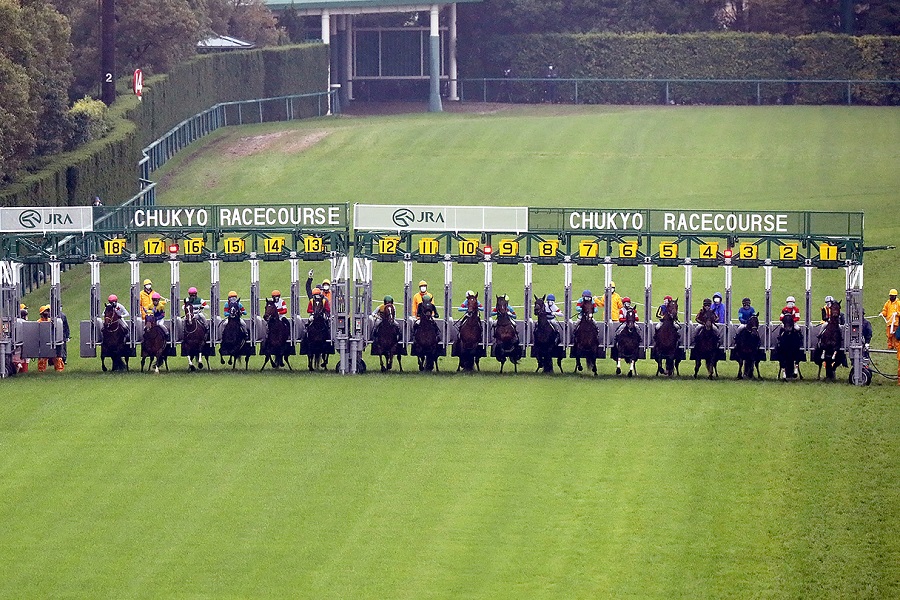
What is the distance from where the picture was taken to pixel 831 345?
2734cm

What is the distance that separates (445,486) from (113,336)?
9295 mm

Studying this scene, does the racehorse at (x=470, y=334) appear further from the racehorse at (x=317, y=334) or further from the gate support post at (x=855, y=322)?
the gate support post at (x=855, y=322)

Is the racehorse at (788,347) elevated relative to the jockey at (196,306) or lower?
lower

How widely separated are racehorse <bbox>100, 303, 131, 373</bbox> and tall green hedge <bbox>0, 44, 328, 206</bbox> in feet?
25.1

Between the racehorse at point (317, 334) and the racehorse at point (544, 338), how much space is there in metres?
3.57

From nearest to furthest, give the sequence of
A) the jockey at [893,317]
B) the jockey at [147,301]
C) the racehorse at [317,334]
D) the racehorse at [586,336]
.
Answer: the jockey at [893,317] < the racehorse at [586,336] < the racehorse at [317,334] < the jockey at [147,301]

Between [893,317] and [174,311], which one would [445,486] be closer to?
[174,311]

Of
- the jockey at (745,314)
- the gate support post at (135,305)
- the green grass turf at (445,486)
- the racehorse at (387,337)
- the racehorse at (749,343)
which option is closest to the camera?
the green grass turf at (445,486)

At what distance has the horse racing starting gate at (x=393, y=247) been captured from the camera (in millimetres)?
28266

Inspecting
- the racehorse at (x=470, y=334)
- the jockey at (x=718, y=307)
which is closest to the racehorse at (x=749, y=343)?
the jockey at (x=718, y=307)

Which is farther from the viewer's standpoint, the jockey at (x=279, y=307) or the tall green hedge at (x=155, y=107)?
the tall green hedge at (x=155, y=107)

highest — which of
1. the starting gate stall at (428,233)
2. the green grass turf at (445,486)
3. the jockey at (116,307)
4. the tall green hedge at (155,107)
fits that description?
the tall green hedge at (155,107)

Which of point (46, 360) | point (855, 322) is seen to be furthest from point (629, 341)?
point (46, 360)

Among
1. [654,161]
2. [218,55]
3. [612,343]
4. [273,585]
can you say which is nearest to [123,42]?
[218,55]
